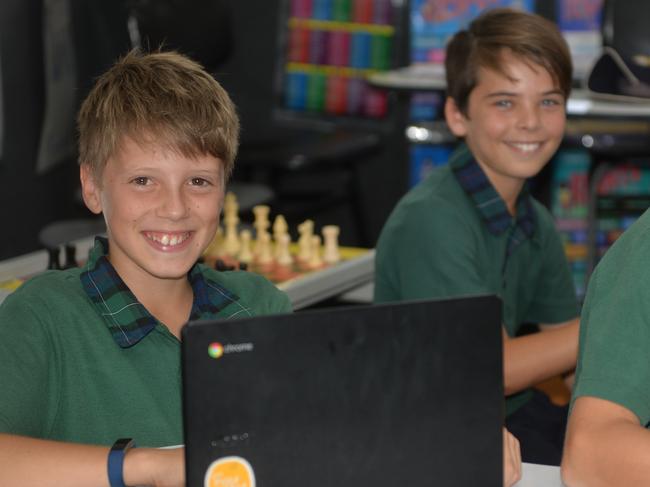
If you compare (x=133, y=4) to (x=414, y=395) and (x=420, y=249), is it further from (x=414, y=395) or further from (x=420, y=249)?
(x=414, y=395)

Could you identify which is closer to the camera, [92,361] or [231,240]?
[92,361]

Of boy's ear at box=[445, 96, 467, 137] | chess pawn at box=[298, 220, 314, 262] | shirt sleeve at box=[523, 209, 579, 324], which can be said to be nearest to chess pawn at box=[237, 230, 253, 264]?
chess pawn at box=[298, 220, 314, 262]

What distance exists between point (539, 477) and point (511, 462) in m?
0.08

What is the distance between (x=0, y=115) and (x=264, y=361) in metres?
3.45

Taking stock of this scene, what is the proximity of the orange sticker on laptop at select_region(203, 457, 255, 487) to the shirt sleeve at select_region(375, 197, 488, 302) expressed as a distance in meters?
1.22

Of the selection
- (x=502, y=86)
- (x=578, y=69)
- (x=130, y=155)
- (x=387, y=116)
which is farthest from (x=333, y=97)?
(x=130, y=155)

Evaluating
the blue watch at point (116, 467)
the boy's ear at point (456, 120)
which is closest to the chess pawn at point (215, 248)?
the boy's ear at point (456, 120)

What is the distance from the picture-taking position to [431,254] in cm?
229

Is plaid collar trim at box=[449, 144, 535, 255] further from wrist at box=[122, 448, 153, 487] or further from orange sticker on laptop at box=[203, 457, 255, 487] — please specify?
orange sticker on laptop at box=[203, 457, 255, 487]

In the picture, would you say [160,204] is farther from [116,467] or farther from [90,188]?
[116,467]

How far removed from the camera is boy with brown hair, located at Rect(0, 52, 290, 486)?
156cm

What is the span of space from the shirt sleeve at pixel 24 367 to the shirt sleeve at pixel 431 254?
0.91m

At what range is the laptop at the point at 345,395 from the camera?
1030 mm

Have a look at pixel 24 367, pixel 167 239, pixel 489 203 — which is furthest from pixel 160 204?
pixel 489 203
